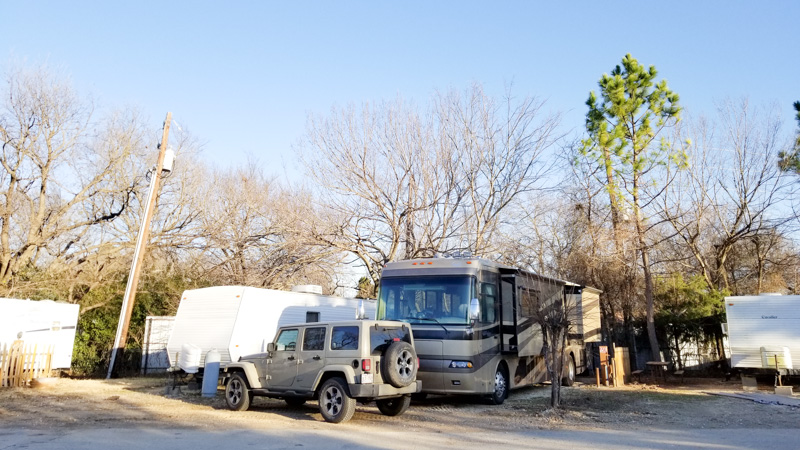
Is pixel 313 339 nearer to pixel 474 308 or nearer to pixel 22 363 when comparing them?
pixel 474 308

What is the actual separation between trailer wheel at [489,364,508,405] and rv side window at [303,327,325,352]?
3.95 m

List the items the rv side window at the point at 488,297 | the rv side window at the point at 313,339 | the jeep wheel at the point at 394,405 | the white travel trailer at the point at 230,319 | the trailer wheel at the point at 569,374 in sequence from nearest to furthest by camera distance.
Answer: the rv side window at the point at 313,339 → the jeep wheel at the point at 394,405 → the rv side window at the point at 488,297 → the white travel trailer at the point at 230,319 → the trailer wheel at the point at 569,374

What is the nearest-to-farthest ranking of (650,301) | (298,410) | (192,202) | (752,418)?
1. (752,418)
2. (298,410)
3. (650,301)
4. (192,202)

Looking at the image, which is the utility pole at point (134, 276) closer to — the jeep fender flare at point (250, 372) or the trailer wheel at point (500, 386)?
the jeep fender flare at point (250, 372)

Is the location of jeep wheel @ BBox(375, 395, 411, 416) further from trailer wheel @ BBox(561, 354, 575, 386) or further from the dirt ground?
trailer wheel @ BBox(561, 354, 575, 386)

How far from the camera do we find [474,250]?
68.0 ft

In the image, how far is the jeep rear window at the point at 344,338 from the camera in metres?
10.2

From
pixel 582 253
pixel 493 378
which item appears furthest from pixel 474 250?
pixel 493 378

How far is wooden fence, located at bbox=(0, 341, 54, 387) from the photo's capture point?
14.8 meters

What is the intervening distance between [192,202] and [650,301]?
60.2 feet

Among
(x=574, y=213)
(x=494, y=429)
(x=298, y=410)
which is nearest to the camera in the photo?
(x=494, y=429)

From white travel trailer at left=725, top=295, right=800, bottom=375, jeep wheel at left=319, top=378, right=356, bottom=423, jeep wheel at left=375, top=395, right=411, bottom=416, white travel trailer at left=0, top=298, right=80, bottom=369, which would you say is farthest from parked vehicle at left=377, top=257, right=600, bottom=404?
white travel trailer at left=0, top=298, right=80, bottom=369

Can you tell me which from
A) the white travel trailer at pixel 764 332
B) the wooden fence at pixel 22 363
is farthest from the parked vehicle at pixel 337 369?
the white travel trailer at pixel 764 332

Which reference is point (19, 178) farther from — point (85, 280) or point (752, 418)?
point (752, 418)
